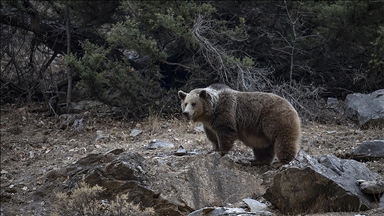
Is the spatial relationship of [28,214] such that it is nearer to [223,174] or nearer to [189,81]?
[223,174]

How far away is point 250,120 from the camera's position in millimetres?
8758

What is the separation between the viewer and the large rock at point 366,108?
39.1 feet

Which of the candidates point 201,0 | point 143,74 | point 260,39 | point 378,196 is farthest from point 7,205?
point 260,39

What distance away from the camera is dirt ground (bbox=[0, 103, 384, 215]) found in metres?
8.91

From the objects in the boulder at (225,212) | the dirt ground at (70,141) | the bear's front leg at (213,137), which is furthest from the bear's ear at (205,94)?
the boulder at (225,212)

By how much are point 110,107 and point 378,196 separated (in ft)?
30.2

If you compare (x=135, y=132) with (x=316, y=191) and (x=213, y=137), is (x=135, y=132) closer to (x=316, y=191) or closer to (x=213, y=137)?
(x=213, y=137)

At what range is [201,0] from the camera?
14.5 metres

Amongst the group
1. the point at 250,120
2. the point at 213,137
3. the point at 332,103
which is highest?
the point at 250,120

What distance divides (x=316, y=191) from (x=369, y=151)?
2628 mm

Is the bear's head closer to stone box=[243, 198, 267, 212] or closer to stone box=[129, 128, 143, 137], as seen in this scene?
stone box=[243, 198, 267, 212]

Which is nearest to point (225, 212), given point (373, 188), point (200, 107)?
point (373, 188)

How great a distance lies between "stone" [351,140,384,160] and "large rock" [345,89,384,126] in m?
3.09

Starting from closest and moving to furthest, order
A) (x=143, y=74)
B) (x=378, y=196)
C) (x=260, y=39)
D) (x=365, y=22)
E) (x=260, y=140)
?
1. (x=378, y=196)
2. (x=260, y=140)
3. (x=365, y=22)
4. (x=143, y=74)
5. (x=260, y=39)
